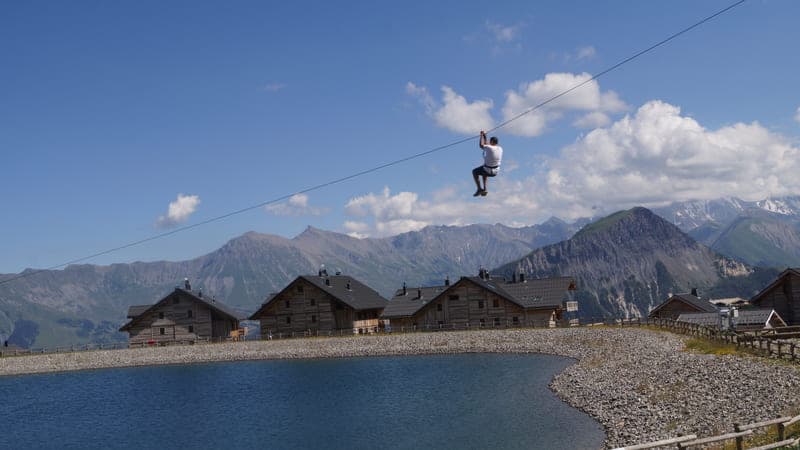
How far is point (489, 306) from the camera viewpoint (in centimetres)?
9044

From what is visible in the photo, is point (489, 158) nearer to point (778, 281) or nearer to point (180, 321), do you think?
point (778, 281)

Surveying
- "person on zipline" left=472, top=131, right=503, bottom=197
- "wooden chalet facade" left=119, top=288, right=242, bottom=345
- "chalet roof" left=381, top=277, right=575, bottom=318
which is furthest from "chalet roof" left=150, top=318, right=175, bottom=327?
"person on zipline" left=472, top=131, right=503, bottom=197

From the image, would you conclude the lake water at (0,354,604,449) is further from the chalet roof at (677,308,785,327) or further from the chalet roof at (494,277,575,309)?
the chalet roof at (494,277,575,309)

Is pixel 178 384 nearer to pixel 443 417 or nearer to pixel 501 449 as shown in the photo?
pixel 443 417

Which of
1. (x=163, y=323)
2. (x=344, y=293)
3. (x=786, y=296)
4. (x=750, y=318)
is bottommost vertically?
(x=750, y=318)

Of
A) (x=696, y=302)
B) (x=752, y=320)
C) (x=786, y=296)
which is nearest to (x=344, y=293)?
(x=696, y=302)

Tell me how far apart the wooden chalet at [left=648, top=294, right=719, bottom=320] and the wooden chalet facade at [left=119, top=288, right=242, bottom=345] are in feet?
190

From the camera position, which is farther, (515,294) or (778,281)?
(515,294)

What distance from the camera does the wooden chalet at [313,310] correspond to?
96.3 metres

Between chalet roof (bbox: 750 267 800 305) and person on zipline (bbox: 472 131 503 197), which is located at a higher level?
person on zipline (bbox: 472 131 503 197)

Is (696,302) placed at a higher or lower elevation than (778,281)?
lower

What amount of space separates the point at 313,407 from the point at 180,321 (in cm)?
5431

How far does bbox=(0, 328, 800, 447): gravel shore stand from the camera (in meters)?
32.8

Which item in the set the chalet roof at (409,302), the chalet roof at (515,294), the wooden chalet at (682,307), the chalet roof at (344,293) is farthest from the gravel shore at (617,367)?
the wooden chalet at (682,307)
